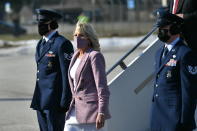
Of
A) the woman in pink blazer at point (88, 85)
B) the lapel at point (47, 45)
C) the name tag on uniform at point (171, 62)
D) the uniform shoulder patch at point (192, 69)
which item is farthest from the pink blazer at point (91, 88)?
the lapel at point (47, 45)

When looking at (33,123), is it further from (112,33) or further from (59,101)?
(112,33)

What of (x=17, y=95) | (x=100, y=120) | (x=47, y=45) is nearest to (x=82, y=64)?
(x=100, y=120)

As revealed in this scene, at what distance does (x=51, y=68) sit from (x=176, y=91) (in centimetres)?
173

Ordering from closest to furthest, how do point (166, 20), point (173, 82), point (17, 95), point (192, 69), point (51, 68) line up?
1. point (192, 69)
2. point (173, 82)
3. point (166, 20)
4. point (51, 68)
5. point (17, 95)

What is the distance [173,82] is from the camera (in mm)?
4992

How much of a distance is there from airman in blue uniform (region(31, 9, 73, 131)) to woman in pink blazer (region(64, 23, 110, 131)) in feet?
2.21

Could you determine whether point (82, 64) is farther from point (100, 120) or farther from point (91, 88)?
point (100, 120)

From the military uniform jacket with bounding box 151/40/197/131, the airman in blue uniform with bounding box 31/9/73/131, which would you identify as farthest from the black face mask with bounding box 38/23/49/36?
the military uniform jacket with bounding box 151/40/197/131

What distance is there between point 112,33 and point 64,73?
28471mm

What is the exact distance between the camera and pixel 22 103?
1184cm

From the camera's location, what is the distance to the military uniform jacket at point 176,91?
486 centimetres

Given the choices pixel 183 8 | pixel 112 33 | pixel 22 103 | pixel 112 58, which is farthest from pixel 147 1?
pixel 183 8

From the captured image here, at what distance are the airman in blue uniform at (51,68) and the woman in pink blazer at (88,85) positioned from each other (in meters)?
0.67

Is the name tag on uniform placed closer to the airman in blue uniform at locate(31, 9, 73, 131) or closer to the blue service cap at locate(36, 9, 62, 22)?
the airman in blue uniform at locate(31, 9, 73, 131)
